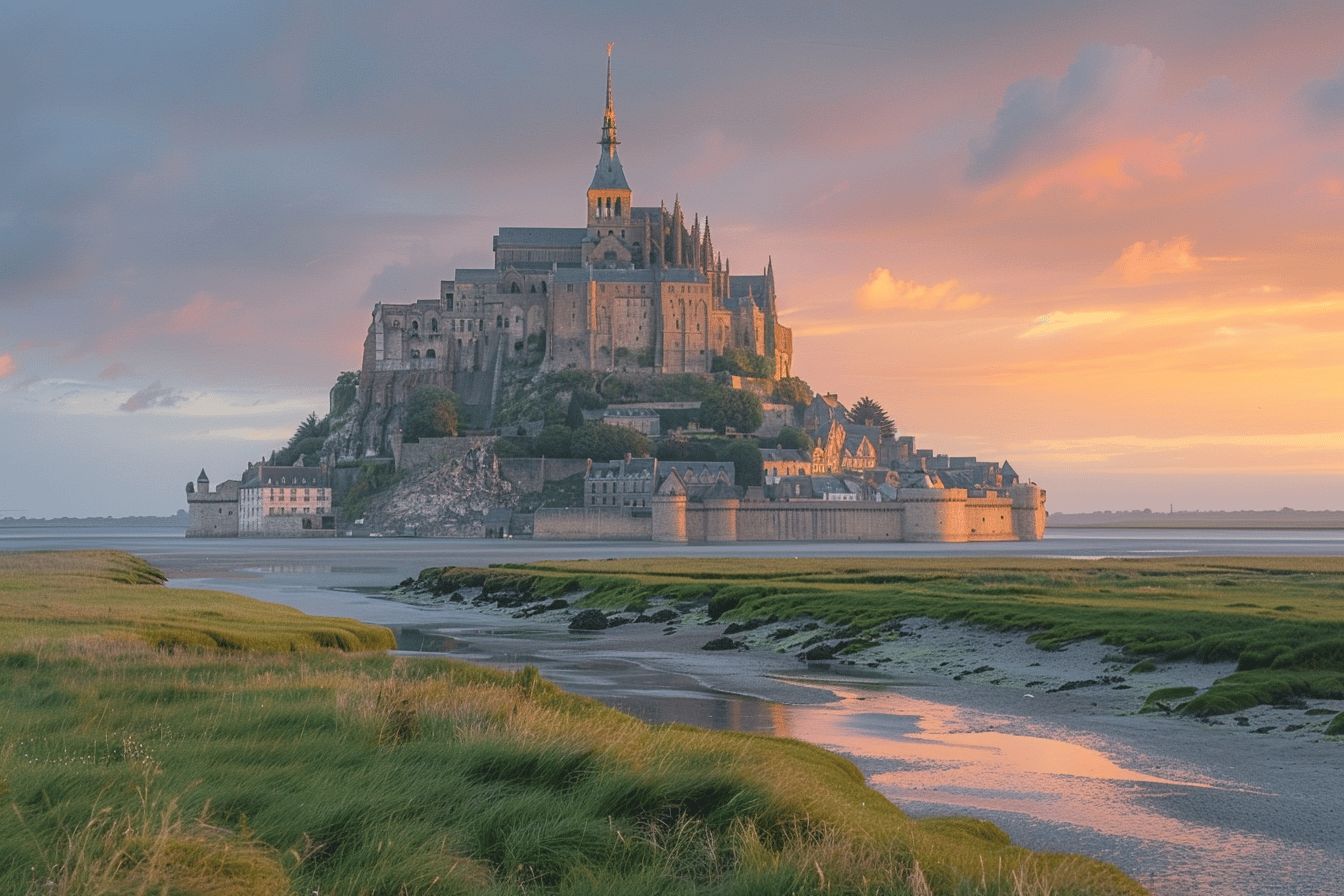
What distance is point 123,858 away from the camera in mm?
7680

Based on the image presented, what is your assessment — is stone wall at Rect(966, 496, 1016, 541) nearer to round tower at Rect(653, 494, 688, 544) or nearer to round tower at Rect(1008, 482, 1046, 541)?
round tower at Rect(1008, 482, 1046, 541)

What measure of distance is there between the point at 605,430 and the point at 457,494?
62.7 feet

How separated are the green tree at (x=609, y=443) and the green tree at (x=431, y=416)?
54.4 feet

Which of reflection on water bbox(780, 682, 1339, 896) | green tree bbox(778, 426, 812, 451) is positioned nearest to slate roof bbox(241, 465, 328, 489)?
green tree bbox(778, 426, 812, 451)

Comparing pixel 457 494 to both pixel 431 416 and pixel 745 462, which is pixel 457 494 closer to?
pixel 431 416

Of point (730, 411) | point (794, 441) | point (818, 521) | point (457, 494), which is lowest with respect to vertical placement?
point (818, 521)

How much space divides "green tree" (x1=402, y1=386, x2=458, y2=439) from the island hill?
0.26m

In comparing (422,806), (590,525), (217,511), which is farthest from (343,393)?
(422,806)

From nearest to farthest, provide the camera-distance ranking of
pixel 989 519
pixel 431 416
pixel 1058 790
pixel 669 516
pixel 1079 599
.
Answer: pixel 1058 790, pixel 1079 599, pixel 669 516, pixel 989 519, pixel 431 416

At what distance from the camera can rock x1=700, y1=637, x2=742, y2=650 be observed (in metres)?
38.5

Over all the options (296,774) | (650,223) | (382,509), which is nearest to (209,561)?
(382,509)

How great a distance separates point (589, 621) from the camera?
154 feet

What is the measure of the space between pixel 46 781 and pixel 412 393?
16384 cm

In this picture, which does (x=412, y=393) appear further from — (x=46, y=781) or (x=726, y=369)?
(x=46, y=781)
